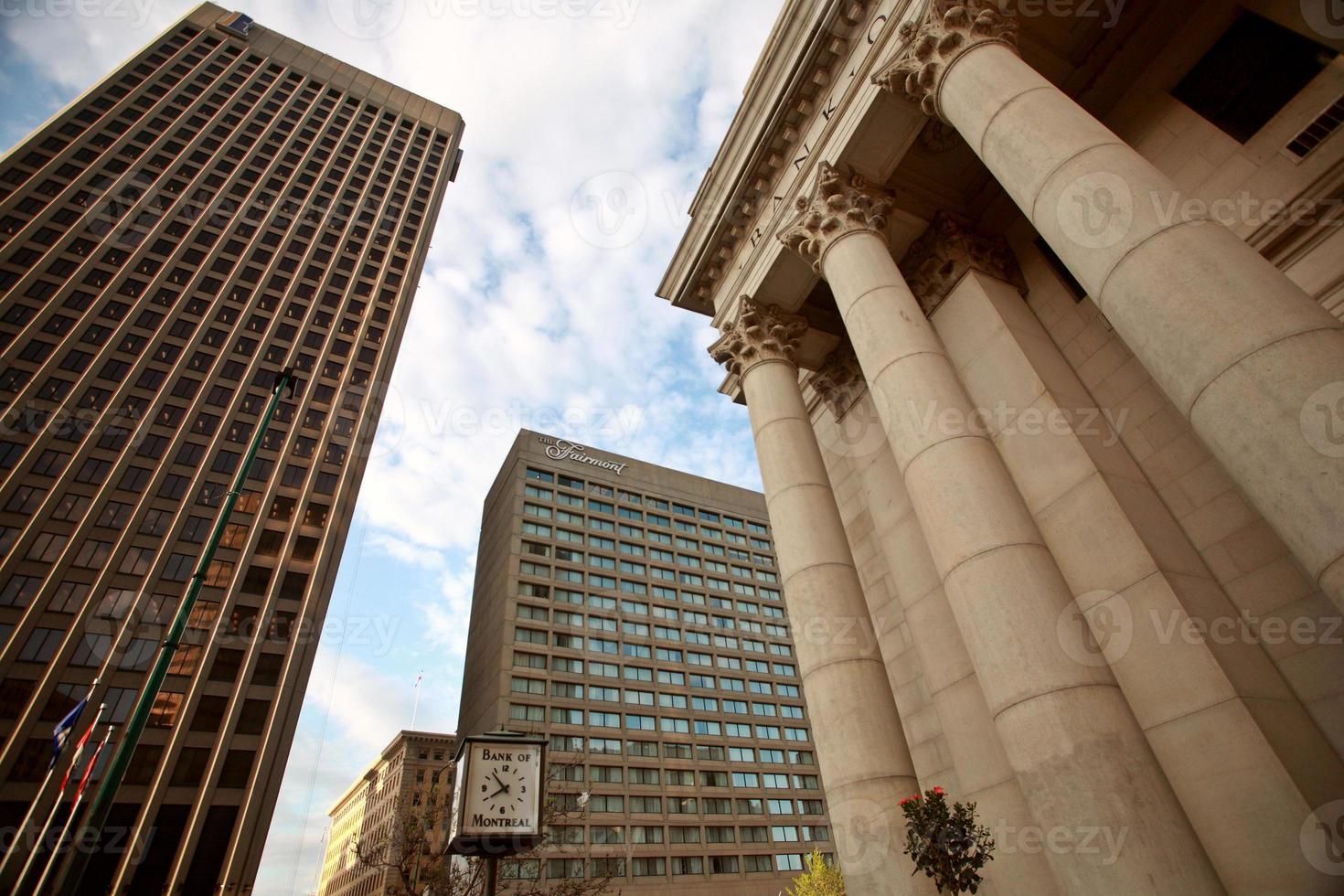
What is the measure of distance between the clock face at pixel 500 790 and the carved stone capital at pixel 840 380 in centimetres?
1204

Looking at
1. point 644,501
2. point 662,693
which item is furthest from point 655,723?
point 644,501

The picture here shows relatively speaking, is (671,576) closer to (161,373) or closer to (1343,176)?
(161,373)

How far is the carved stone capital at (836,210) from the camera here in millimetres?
12633

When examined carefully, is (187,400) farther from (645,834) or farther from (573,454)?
(645,834)

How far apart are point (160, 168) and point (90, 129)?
8488 mm

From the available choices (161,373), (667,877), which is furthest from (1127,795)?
(161,373)

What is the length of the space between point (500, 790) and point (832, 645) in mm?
5843

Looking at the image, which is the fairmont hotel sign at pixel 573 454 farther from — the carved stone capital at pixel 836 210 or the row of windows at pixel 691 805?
the carved stone capital at pixel 836 210

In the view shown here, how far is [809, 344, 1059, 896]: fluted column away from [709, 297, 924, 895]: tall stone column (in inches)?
56.2

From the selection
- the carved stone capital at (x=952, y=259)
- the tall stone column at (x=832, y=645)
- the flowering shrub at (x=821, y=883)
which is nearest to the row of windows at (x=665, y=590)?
the flowering shrub at (x=821, y=883)

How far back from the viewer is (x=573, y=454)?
9275cm

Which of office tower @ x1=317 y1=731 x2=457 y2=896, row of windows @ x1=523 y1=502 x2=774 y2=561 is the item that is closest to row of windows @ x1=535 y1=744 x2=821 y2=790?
office tower @ x1=317 y1=731 x2=457 y2=896

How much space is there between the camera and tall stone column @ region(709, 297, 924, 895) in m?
9.36

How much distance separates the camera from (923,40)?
10633 mm
